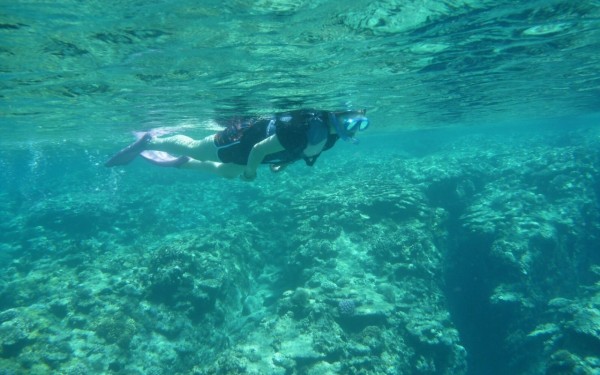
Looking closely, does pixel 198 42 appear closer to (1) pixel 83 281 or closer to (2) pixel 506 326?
(1) pixel 83 281

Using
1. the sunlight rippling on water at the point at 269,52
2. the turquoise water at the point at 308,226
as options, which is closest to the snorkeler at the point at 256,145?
the sunlight rippling on water at the point at 269,52

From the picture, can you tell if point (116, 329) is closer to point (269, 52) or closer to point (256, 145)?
point (256, 145)

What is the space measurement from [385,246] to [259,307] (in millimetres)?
5689

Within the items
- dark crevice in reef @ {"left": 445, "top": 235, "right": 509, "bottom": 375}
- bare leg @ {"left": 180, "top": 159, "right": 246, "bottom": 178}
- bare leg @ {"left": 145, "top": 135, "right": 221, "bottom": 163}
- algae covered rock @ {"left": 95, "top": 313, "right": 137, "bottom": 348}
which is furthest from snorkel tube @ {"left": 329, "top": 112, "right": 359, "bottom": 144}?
dark crevice in reef @ {"left": 445, "top": 235, "right": 509, "bottom": 375}

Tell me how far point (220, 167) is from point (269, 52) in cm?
345

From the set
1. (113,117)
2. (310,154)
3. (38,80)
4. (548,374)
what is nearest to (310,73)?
(310,154)

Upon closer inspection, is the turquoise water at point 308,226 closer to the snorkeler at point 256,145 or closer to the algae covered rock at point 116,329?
the algae covered rock at point 116,329

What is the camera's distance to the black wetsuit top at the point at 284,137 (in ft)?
21.6

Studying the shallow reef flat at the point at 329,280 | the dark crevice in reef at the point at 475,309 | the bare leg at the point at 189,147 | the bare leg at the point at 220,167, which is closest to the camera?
the bare leg at the point at 189,147

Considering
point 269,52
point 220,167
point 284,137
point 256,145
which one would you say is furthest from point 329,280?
point 269,52

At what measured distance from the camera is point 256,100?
13.3m

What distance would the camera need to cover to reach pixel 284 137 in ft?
21.5

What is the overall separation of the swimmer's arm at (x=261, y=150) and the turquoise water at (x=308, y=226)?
261 cm

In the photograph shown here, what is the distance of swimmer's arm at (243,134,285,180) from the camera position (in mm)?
6667
